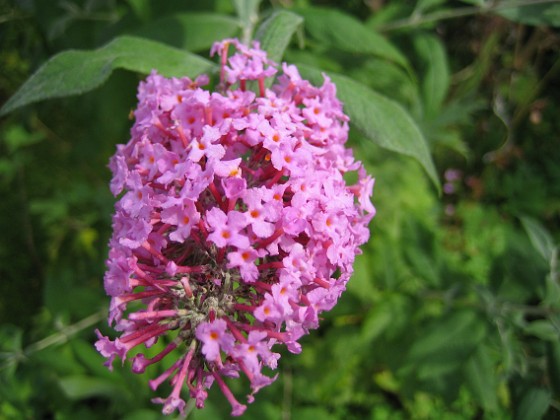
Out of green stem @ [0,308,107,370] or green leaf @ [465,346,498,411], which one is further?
green stem @ [0,308,107,370]

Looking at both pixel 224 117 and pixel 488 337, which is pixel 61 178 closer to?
pixel 224 117

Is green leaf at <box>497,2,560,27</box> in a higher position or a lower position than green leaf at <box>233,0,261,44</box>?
higher

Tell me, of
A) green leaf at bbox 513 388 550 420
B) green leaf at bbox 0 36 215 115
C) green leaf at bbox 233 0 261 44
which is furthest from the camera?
green leaf at bbox 513 388 550 420

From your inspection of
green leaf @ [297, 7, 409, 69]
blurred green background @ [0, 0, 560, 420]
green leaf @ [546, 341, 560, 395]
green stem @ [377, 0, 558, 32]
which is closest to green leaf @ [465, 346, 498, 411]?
blurred green background @ [0, 0, 560, 420]

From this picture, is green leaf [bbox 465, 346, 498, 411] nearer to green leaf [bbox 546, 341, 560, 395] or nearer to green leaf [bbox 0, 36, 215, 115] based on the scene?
green leaf [bbox 546, 341, 560, 395]

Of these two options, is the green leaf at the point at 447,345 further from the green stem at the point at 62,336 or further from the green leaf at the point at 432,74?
the green stem at the point at 62,336

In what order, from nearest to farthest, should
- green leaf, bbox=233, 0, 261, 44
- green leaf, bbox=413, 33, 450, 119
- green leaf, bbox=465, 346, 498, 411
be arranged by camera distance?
green leaf, bbox=233, 0, 261, 44
green leaf, bbox=465, 346, 498, 411
green leaf, bbox=413, 33, 450, 119

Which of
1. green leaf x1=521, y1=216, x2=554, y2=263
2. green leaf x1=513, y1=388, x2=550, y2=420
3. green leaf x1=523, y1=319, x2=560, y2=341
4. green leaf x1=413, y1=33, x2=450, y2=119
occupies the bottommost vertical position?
green leaf x1=513, y1=388, x2=550, y2=420

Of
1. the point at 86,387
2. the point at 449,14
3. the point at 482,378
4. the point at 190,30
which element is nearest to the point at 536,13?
the point at 449,14

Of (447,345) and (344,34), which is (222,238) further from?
(447,345)
